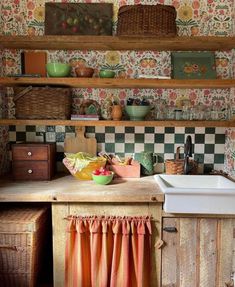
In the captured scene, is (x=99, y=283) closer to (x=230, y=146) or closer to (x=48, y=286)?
(x=48, y=286)

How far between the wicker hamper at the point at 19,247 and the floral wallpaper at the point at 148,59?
0.73 metres

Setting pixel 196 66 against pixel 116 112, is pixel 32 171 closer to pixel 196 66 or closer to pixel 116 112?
pixel 116 112

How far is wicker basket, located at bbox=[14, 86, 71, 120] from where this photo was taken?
6.64ft

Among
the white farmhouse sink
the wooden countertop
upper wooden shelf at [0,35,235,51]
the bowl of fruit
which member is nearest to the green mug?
the wooden countertop

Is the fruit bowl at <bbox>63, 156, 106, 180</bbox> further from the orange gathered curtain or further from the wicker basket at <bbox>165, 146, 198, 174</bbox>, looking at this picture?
the wicker basket at <bbox>165, 146, 198, 174</bbox>

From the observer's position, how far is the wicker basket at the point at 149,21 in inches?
73.0

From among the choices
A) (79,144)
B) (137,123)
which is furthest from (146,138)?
(79,144)

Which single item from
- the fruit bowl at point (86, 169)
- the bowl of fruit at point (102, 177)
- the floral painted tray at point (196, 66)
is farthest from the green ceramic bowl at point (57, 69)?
the floral painted tray at point (196, 66)

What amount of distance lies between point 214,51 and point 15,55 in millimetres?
1611

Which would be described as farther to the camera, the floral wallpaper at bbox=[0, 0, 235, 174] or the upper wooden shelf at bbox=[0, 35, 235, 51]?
the floral wallpaper at bbox=[0, 0, 235, 174]

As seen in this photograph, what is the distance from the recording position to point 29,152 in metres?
2.02

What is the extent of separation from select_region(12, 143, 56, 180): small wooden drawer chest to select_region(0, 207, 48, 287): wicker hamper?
37 cm

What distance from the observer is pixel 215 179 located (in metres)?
2.09

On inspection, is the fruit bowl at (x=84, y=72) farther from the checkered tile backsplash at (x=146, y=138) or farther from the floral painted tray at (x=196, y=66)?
the floral painted tray at (x=196, y=66)
